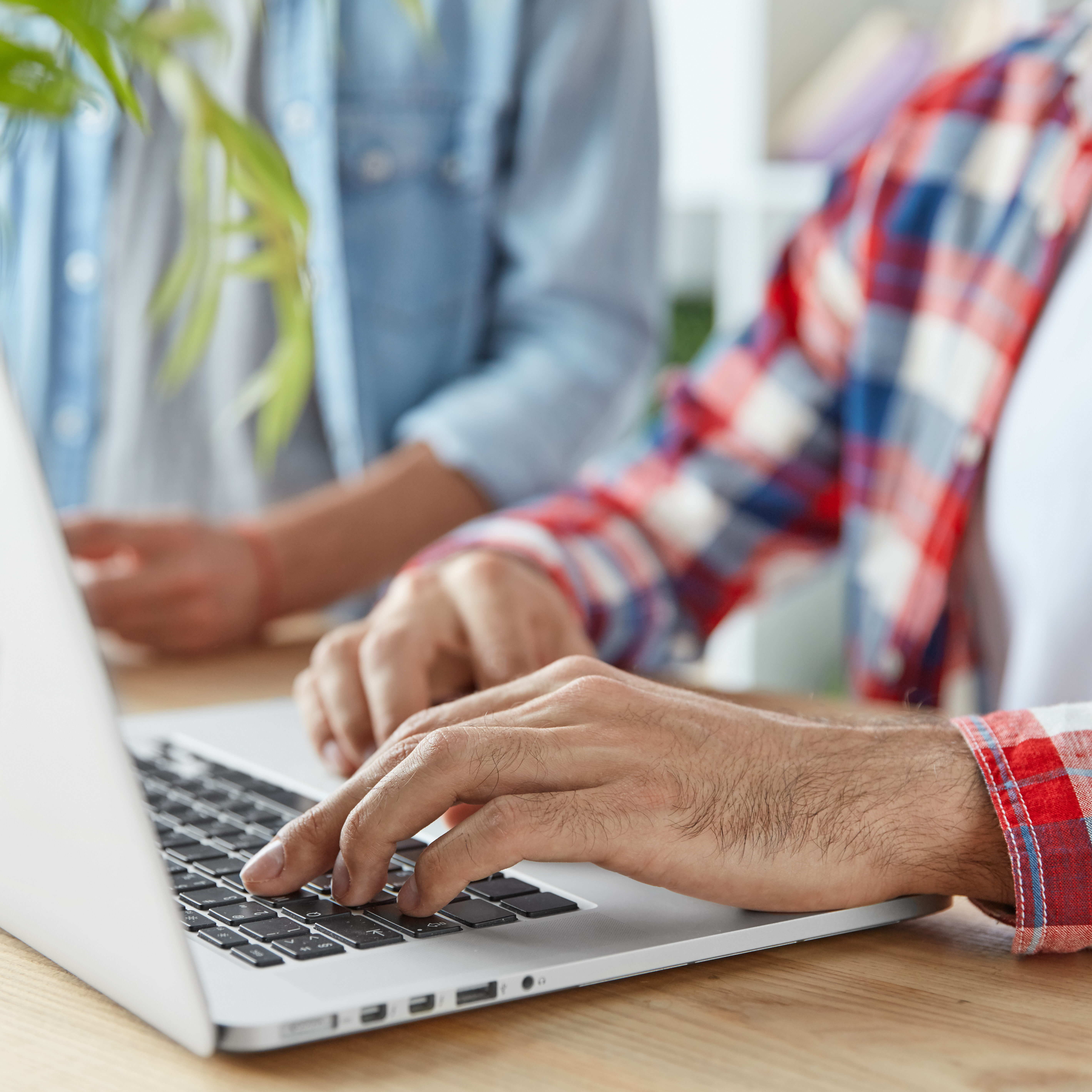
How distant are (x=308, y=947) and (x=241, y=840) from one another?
125mm

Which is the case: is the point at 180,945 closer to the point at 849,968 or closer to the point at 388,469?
the point at 849,968

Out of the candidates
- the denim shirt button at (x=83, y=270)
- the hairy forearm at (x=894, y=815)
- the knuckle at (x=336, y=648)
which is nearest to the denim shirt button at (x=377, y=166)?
the denim shirt button at (x=83, y=270)

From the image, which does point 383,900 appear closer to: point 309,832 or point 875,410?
point 309,832

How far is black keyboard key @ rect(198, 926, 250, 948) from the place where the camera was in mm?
420

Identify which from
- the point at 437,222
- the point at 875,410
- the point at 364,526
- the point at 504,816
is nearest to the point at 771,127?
the point at 437,222

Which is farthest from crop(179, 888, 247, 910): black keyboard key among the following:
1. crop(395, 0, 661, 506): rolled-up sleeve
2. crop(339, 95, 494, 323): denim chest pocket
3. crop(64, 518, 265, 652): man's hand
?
crop(339, 95, 494, 323): denim chest pocket

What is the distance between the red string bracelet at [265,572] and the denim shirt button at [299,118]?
0.41m

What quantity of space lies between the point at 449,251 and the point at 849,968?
970 mm

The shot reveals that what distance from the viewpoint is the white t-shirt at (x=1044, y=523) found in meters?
0.91

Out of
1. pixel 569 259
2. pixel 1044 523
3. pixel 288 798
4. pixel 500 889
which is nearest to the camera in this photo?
pixel 500 889

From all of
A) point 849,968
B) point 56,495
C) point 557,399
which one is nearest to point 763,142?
point 557,399

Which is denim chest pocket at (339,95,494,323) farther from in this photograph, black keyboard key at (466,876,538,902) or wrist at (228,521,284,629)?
black keyboard key at (466,876,538,902)

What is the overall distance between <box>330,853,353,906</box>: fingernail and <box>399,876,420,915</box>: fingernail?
0.06ft

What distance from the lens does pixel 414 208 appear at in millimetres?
1295
